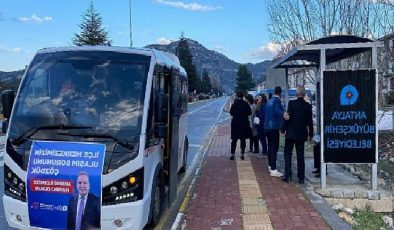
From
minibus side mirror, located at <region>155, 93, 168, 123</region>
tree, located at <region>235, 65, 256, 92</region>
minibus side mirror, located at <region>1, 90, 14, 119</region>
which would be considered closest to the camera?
minibus side mirror, located at <region>155, 93, 168, 123</region>

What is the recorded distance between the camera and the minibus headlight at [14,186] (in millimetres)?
5922

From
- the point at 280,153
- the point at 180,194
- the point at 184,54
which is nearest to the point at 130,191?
the point at 180,194

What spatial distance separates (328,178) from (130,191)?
5.61 m

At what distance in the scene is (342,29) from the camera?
19.6m

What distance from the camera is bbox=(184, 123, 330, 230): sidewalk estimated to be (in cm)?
708

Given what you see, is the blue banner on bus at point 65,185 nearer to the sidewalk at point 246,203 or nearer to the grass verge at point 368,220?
the sidewalk at point 246,203

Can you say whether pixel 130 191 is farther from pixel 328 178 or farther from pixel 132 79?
pixel 328 178

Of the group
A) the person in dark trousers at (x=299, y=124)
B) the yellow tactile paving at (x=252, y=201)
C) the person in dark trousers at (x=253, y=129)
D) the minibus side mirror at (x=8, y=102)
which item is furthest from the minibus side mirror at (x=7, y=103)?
the person in dark trousers at (x=253, y=129)

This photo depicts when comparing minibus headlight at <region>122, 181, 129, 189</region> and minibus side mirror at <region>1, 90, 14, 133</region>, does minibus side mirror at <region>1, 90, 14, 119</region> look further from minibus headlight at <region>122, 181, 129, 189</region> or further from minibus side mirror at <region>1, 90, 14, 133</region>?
minibus headlight at <region>122, 181, 129, 189</region>

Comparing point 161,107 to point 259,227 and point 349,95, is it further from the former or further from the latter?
point 349,95

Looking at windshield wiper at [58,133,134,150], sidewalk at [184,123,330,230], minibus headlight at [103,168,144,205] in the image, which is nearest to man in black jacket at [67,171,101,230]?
minibus headlight at [103,168,144,205]

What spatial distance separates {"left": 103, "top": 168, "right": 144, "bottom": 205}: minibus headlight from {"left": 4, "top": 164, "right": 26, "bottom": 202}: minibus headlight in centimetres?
A: 100

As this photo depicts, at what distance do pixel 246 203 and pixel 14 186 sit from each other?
3.78 meters

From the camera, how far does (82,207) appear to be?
570cm
